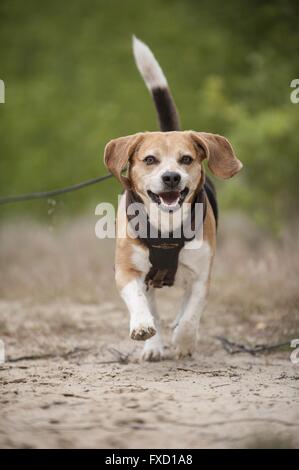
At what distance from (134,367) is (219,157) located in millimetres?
A: 1469

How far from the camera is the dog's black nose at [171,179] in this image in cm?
421

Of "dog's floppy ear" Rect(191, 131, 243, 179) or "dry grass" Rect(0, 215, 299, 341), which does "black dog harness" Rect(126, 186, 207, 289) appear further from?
"dry grass" Rect(0, 215, 299, 341)

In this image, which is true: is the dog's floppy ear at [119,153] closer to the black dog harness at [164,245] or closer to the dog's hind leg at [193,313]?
the black dog harness at [164,245]

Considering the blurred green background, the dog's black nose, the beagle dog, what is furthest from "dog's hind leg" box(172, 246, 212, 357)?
the blurred green background

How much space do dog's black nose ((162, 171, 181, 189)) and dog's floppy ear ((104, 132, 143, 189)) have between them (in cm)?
32

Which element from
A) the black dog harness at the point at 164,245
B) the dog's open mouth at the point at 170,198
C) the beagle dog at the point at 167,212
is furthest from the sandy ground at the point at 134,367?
the dog's open mouth at the point at 170,198

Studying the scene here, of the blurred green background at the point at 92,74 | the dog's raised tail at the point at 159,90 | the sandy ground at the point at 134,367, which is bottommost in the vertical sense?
the sandy ground at the point at 134,367

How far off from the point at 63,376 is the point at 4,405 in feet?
2.55

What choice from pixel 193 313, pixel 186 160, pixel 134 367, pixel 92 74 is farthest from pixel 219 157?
pixel 92 74

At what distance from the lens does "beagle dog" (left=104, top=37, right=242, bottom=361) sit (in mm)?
4328

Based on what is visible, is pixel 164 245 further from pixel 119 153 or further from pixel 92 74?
pixel 92 74

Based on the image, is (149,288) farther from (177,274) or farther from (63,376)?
(63,376)

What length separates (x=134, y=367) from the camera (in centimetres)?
460

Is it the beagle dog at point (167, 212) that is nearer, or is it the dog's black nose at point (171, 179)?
the dog's black nose at point (171, 179)
